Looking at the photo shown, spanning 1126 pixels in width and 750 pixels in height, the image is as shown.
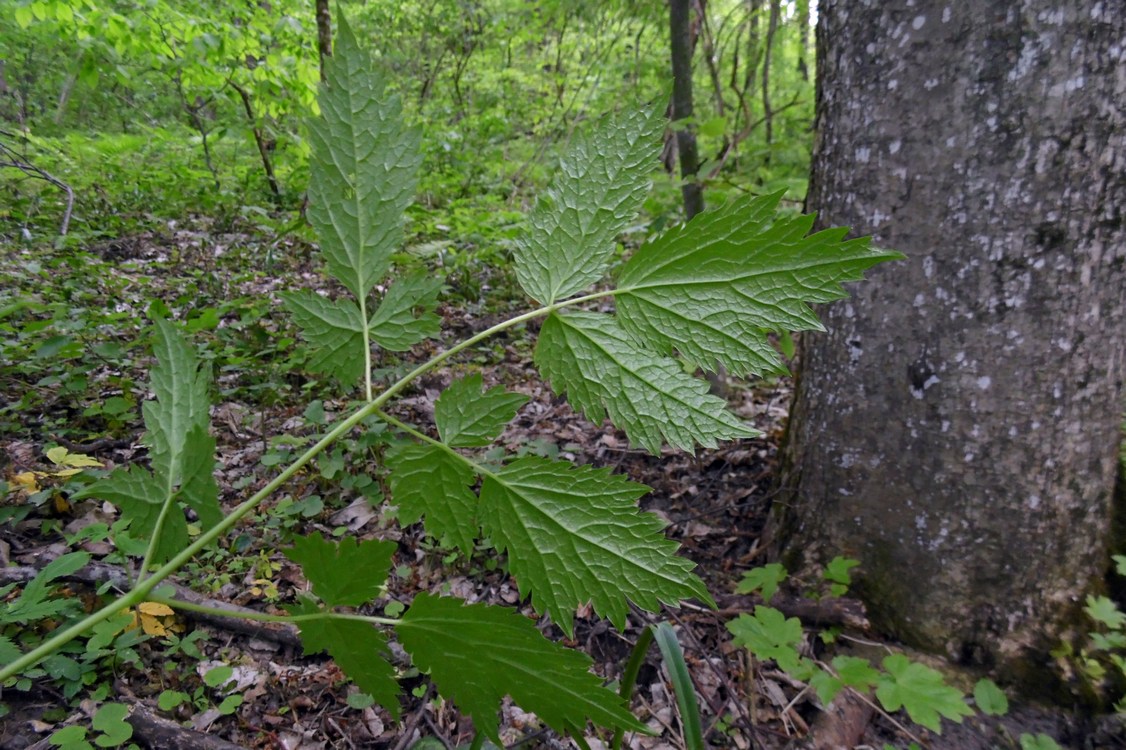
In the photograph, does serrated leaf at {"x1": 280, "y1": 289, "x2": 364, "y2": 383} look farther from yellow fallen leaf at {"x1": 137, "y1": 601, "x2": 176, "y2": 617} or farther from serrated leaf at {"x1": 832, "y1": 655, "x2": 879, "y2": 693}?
yellow fallen leaf at {"x1": 137, "y1": 601, "x2": 176, "y2": 617}

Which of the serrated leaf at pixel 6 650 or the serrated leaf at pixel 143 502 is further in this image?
the serrated leaf at pixel 6 650

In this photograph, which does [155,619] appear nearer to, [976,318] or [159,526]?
[159,526]

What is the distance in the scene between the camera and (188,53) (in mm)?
5465

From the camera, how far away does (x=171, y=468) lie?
0.58 meters

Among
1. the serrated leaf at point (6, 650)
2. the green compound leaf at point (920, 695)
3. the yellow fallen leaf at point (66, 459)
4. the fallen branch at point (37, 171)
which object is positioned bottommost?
the green compound leaf at point (920, 695)

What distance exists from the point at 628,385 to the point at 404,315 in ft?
0.89

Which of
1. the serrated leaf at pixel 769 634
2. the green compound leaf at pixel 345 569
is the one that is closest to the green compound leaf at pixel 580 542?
the green compound leaf at pixel 345 569

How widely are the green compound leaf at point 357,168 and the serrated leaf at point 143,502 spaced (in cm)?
27

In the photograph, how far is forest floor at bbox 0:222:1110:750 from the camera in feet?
5.80

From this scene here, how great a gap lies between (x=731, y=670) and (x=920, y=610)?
0.67m

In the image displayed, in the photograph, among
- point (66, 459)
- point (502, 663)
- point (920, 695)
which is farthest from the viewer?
point (66, 459)

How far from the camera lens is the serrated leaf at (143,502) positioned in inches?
22.2

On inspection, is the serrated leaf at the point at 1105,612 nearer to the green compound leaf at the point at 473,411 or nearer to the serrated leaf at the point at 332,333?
the green compound leaf at the point at 473,411

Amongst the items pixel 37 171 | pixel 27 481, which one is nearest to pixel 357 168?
pixel 27 481
